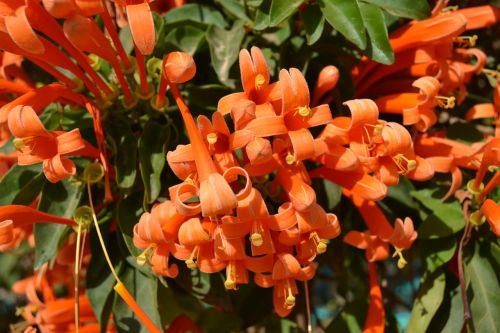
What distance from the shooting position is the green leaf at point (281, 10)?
0.93 m

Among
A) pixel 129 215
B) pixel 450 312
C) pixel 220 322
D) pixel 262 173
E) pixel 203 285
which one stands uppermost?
pixel 262 173

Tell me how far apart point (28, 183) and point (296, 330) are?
49 cm

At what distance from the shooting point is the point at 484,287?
103cm

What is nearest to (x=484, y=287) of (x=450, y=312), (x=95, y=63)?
(x=450, y=312)

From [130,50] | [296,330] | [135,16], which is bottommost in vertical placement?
[296,330]

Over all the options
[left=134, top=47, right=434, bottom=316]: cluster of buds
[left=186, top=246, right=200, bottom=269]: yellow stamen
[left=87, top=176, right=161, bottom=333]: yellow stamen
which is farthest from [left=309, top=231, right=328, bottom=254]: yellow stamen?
[left=87, top=176, right=161, bottom=333]: yellow stamen

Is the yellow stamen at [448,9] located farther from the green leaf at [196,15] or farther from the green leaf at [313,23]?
the green leaf at [196,15]

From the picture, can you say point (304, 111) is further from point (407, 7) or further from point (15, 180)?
point (15, 180)

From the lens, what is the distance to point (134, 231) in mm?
906

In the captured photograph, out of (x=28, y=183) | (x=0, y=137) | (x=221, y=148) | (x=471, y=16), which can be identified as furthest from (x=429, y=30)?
(x=0, y=137)

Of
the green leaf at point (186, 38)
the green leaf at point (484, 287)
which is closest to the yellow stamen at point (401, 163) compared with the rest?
the green leaf at point (484, 287)

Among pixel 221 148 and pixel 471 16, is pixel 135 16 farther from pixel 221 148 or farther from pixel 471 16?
pixel 471 16

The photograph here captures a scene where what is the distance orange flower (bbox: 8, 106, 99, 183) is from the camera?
0.84 m

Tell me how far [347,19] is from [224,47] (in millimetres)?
177
